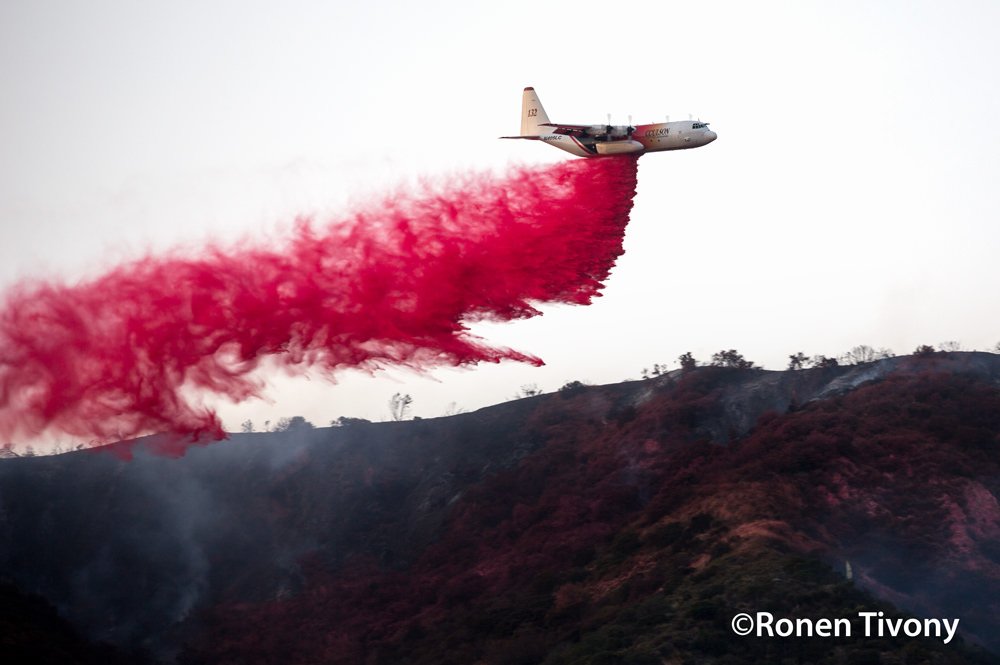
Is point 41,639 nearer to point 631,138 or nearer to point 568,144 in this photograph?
point 568,144

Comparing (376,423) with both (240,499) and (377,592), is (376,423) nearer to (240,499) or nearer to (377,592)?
(240,499)

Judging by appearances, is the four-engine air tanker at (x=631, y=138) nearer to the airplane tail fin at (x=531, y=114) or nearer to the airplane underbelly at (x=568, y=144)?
the airplane underbelly at (x=568, y=144)

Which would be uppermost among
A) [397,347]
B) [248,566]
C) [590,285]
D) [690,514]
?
[590,285]

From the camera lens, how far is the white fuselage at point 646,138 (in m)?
49.8

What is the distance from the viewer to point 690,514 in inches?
2729

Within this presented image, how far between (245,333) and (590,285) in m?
16.3

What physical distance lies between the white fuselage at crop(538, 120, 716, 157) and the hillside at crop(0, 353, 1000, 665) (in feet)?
72.0

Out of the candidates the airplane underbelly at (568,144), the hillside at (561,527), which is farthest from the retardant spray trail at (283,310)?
the hillside at (561,527)

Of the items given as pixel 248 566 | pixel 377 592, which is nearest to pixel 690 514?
pixel 377 592

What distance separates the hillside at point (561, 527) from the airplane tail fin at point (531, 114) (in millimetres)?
24296

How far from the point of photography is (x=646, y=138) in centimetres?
5025

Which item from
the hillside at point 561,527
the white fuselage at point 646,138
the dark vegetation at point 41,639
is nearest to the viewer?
the white fuselage at point 646,138

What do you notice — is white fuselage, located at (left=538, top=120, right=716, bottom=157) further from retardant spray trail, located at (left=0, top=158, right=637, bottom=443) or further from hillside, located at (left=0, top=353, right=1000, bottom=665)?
hillside, located at (left=0, top=353, right=1000, bottom=665)

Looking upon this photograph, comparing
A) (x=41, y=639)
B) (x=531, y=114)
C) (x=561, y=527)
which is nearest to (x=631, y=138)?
(x=531, y=114)
